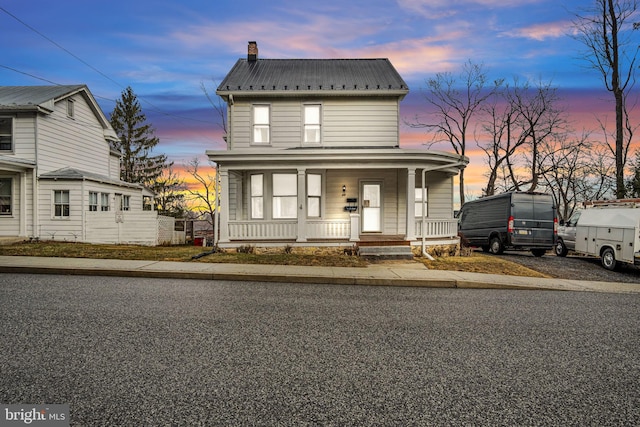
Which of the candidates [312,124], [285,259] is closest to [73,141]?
[312,124]

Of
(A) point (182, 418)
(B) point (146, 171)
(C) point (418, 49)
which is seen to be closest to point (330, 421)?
(A) point (182, 418)

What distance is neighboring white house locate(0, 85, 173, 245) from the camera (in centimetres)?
1733

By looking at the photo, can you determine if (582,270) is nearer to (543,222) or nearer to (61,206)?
(543,222)

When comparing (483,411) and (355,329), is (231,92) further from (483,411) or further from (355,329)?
(483,411)

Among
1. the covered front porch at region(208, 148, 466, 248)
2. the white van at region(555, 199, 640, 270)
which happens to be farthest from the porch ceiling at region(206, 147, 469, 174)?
the white van at region(555, 199, 640, 270)

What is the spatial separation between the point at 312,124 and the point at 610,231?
12.1 m

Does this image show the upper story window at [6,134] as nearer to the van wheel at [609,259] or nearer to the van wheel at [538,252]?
the van wheel at [538,252]

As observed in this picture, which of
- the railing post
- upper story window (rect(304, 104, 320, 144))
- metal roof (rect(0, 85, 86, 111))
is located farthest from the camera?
metal roof (rect(0, 85, 86, 111))

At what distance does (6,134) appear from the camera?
57.8ft

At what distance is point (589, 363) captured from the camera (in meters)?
4.34

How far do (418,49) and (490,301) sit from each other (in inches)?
594

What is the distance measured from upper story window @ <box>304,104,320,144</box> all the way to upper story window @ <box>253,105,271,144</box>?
166 cm

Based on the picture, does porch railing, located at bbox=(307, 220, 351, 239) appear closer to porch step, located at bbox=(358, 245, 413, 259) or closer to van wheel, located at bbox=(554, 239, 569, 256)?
porch step, located at bbox=(358, 245, 413, 259)

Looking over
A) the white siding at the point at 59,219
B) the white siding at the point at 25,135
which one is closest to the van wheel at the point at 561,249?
the white siding at the point at 59,219
